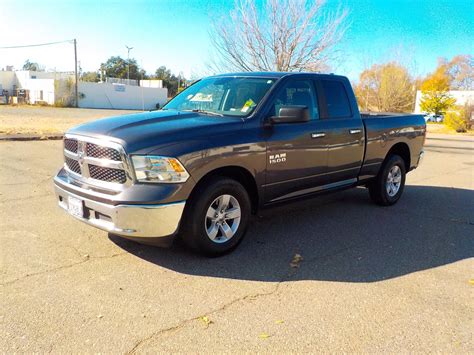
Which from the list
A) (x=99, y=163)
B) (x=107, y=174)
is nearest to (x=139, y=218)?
(x=107, y=174)

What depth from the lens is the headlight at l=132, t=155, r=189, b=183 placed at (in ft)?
12.0

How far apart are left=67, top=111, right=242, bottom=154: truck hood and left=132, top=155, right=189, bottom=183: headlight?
3.1 inches

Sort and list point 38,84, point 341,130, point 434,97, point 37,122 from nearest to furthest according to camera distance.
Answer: point 341,130 → point 37,122 → point 38,84 → point 434,97

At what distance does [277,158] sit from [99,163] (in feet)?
6.20

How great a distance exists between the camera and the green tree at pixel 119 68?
101 meters

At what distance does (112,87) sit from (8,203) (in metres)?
58.0

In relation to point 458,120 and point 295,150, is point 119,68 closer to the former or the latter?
point 458,120

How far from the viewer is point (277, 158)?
4645 mm

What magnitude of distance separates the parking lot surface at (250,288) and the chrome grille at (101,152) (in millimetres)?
1039

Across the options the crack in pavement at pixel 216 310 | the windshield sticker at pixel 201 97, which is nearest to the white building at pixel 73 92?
the windshield sticker at pixel 201 97

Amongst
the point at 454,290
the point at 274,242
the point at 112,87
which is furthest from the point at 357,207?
the point at 112,87

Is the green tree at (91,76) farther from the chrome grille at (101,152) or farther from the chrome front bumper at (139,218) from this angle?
the chrome front bumper at (139,218)

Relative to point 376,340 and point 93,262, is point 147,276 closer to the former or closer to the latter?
point 93,262

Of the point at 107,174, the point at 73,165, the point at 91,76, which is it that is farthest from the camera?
the point at 91,76
